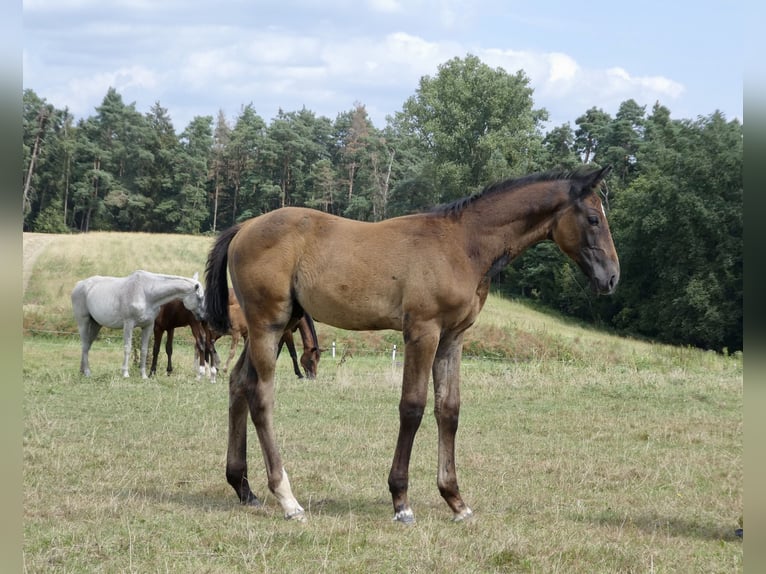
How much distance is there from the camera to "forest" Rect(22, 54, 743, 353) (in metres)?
52.9

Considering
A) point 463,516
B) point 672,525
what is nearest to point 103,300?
point 463,516

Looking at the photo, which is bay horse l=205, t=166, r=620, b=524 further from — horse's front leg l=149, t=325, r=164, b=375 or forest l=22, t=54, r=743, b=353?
forest l=22, t=54, r=743, b=353

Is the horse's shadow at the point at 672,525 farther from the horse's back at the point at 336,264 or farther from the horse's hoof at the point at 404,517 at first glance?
the horse's back at the point at 336,264

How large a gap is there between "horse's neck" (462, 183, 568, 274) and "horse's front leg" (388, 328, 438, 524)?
85 centimetres

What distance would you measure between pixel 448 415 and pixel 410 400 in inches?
17.3

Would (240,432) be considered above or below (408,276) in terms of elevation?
below

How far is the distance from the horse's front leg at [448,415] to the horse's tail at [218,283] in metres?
2.05

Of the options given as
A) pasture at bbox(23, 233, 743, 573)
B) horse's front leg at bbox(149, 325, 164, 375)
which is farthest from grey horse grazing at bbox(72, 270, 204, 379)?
pasture at bbox(23, 233, 743, 573)

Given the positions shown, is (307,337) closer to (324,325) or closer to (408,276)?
(408,276)

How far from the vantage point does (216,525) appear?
19.1 ft

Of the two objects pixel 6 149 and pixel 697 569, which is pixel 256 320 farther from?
pixel 6 149

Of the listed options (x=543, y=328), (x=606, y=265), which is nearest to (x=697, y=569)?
(x=606, y=265)

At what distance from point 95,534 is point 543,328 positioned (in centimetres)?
3679

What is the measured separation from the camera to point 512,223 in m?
6.62
